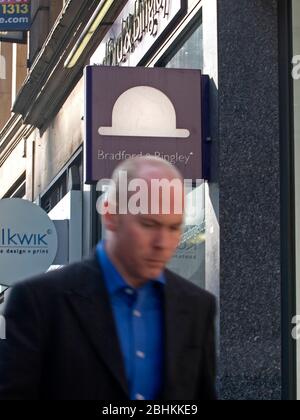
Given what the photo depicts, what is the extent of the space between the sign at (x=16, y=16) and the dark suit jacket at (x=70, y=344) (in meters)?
15.0

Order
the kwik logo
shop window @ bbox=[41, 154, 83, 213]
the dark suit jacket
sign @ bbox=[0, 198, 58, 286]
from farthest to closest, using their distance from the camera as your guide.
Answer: shop window @ bbox=[41, 154, 83, 213]
the kwik logo
sign @ bbox=[0, 198, 58, 286]
the dark suit jacket

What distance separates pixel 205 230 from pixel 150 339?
17.6ft

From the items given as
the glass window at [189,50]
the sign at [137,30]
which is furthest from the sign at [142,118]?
the sign at [137,30]

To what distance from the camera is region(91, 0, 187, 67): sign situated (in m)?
9.30

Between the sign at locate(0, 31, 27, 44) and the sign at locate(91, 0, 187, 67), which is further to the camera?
the sign at locate(0, 31, 27, 44)

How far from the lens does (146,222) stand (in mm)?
2479

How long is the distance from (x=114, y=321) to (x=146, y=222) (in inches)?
→ 11.4

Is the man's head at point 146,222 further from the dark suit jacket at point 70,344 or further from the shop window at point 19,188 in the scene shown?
the shop window at point 19,188

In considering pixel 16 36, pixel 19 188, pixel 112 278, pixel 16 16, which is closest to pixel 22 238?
pixel 16 16

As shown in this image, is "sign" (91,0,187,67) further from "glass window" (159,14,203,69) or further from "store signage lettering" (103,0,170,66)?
"glass window" (159,14,203,69)

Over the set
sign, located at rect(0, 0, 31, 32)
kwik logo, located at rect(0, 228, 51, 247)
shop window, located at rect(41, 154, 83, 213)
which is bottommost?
kwik logo, located at rect(0, 228, 51, 247)

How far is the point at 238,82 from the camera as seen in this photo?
7.73 metres

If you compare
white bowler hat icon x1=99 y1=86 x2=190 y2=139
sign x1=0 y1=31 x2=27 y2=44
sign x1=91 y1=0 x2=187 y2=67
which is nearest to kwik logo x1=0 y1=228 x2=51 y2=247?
sign x1=91 y1=0 x2=187 y2=67
